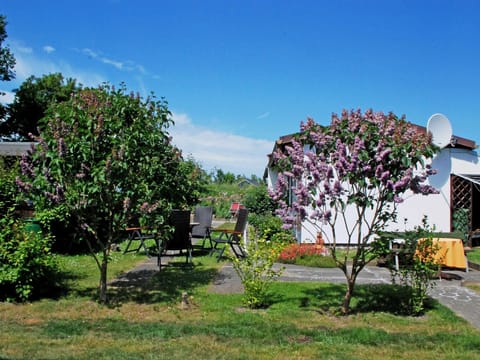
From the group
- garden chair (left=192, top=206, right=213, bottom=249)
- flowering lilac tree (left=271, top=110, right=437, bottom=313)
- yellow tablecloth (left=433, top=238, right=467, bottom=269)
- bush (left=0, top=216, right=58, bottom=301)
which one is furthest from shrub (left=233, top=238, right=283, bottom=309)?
garden chair (left=192, top=206, right=213, bottom=249)

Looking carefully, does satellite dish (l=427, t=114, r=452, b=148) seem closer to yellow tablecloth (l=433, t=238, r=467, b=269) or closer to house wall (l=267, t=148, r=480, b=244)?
house wall (l=267, t=148, r=480, b=244)

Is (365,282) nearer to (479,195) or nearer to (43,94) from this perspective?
(479,195)

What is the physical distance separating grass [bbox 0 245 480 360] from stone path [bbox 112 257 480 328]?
37cm

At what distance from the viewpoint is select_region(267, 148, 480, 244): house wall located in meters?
13.5

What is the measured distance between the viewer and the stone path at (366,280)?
254 inches

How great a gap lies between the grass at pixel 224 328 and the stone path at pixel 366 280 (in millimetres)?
367

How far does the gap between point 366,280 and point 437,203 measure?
6.86 metres

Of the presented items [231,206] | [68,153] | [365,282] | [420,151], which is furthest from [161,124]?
[231,206]

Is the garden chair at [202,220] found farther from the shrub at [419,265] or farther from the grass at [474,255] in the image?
the shrub at [419,265]

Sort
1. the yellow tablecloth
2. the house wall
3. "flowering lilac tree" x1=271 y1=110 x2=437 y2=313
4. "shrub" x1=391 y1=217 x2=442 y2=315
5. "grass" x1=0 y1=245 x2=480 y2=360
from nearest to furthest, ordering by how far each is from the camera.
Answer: "grass" x1=0 y1=245 x2=480 y2=360, "flowering lilac tree" x1=271 y1=110 x2=437 y2=313, "shrub" x1=391 y1=217 x2=442 y2=315, the yellow tablecloth, the house wall

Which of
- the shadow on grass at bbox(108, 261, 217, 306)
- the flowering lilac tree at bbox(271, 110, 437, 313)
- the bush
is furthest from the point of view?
the shadow on grass at bbox(108, 261, 217, 306)

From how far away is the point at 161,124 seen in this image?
6664 mm

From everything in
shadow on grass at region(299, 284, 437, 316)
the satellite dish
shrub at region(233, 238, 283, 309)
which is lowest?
shadow on grass at region(299, 284, 437, 316)

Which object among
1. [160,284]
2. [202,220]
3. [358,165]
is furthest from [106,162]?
[202,220]
